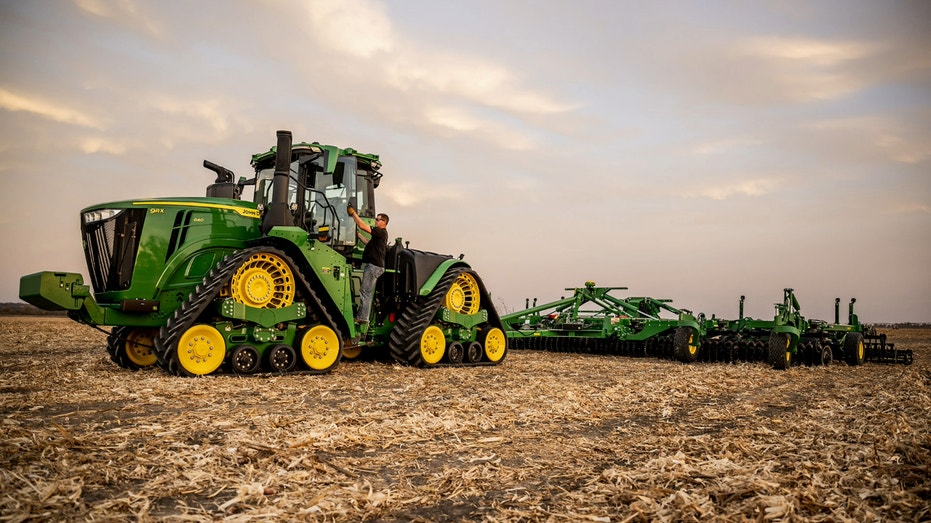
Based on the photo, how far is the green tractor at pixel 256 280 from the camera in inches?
327

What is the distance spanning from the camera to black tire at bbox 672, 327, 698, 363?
46.8 ft

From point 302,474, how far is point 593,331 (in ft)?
41.7

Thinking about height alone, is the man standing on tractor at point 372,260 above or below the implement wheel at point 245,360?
above

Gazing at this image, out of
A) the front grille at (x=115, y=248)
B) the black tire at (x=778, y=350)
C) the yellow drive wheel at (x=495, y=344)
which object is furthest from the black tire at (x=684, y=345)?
the front grille at (x=115, y=248)

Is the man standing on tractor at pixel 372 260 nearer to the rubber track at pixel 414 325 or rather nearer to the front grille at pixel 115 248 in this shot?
the rubber track at pixel 414 325

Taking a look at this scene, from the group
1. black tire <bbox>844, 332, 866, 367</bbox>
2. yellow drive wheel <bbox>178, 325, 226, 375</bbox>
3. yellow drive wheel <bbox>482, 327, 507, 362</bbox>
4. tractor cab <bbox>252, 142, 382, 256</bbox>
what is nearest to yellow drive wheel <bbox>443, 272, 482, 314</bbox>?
yellow drive wheel <bbox>482, 327, 507, 362</bbox>

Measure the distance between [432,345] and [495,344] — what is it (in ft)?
5.62

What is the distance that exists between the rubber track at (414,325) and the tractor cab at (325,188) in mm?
1525

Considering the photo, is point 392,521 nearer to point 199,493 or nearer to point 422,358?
point 199,493

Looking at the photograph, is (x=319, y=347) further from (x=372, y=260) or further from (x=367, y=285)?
(x=372, y=260)

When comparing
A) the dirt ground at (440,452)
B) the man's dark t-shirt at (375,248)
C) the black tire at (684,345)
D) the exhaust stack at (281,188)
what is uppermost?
the exhaust stack at (281,188)

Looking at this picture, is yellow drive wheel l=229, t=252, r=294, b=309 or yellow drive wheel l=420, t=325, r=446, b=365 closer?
yellow drive wheel l=229, t=252, r=294, b=309

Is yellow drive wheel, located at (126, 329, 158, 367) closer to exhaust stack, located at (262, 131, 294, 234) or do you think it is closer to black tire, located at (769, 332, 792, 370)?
exhaust stack, located at (262, 131, 294, 234)

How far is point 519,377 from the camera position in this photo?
32.4 feet
